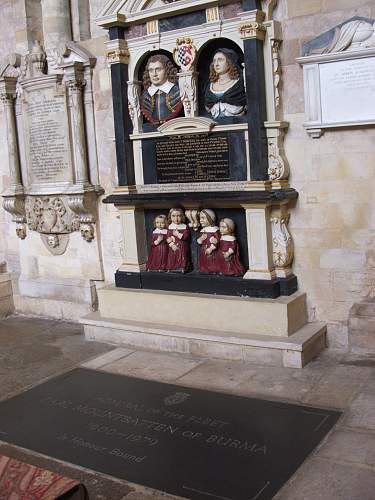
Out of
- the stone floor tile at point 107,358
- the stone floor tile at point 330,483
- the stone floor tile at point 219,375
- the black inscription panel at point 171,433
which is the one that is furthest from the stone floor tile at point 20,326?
the stone floor tile at point 330,483

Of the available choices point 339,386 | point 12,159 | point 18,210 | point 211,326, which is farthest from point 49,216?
point 339,386

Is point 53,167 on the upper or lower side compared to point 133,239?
upper

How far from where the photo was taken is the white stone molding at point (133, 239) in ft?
19.1

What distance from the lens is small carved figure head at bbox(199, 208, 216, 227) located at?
5.38 metres

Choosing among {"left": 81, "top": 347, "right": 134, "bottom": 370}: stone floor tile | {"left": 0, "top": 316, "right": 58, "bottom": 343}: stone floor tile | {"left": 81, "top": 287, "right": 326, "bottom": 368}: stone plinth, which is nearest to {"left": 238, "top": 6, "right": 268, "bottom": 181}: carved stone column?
{"left": 81, "top": 287, "right": 326, "bottom": 368}: stone plinth

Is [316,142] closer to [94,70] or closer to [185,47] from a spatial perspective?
[185,47]

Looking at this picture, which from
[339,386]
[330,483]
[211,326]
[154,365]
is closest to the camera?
[330,483]

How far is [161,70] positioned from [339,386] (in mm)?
3071

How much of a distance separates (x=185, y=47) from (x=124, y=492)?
3.64 m

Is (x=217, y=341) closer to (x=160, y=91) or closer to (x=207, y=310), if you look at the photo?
(x=207, y=310)

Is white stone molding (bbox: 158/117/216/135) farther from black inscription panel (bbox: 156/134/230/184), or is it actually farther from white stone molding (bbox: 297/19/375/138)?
white stone molding (bbox: 297/19/375/138)

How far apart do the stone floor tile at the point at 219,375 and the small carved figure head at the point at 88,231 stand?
2.10 m

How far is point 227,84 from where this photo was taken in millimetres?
5234

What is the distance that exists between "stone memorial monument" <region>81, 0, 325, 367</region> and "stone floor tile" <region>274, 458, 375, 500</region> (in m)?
1.51
